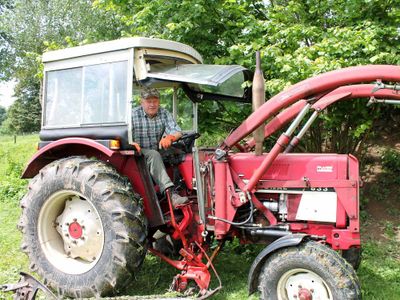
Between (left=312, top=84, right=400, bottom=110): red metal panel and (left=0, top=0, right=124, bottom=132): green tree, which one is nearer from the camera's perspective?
(left=312, top=84, right=400, bottom=110): red metal panel

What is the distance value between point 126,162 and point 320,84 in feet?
6.21

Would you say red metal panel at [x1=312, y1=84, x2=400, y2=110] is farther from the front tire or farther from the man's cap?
the man's cap

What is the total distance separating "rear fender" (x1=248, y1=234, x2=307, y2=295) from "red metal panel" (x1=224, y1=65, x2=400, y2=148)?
3.27 feet

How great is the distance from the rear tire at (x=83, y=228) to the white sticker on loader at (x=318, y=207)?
4.60 feet

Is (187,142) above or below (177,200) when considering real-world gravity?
above

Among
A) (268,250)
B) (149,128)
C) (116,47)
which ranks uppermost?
(116,47)

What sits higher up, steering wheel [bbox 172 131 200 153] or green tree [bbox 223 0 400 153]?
green tree [bbox 223 0 400 153]

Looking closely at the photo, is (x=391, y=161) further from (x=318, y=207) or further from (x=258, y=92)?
(x=258, y=92)

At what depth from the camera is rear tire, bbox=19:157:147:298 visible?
385cm

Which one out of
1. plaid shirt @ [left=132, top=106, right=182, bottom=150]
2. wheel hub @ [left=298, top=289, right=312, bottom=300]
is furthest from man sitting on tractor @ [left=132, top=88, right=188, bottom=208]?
wheel hub @ [left=298, top=289, right=312, bottom=300]

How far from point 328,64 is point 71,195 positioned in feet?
10.9

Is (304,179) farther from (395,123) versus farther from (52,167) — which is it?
(395,123)

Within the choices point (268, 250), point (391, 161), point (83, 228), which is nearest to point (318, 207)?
point (268, 250)

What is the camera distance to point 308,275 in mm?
3543
